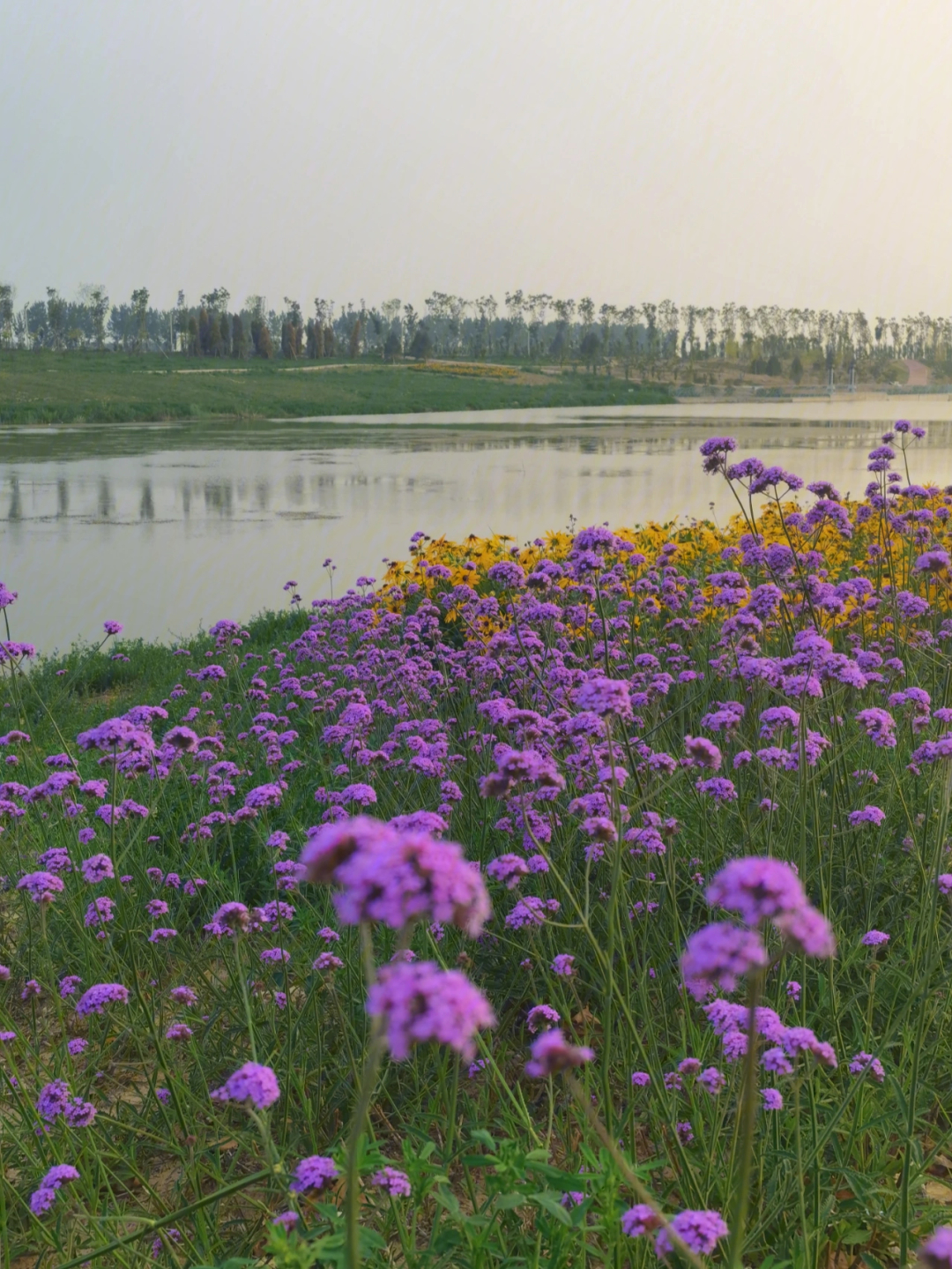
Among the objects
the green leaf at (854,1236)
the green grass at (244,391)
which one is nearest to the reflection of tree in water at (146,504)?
the green leaf at (854,1236)

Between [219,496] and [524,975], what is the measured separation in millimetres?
17916

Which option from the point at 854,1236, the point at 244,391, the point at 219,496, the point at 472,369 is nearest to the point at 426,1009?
the point at 854,1236

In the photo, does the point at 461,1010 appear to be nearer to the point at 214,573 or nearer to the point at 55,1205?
the point at 55,1205

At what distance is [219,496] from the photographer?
20.5 m

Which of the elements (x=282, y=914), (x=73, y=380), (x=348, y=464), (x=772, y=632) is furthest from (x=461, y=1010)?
(x=73, y=380)

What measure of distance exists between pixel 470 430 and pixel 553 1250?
41.1 metres

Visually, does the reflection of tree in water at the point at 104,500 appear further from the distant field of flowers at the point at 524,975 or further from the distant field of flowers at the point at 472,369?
the distant field of flowers at the point at 472,369

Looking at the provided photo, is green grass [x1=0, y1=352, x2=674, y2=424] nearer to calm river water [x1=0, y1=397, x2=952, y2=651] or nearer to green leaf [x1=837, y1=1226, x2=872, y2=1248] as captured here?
calm river water [x1=0, y1=397, x2=952, y2=651]

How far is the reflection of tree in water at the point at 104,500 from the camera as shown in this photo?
18453mm

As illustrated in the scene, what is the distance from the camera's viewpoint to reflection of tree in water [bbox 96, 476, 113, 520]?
18.5m

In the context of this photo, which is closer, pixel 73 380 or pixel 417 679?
pixel 417 679

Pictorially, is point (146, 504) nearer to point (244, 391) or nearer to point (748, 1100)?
point (748, 1100)

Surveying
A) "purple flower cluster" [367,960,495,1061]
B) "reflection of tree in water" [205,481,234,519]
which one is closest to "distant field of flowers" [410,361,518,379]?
"reflection of tree in water" [205,481,234,519]

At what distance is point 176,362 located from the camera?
101 meters
